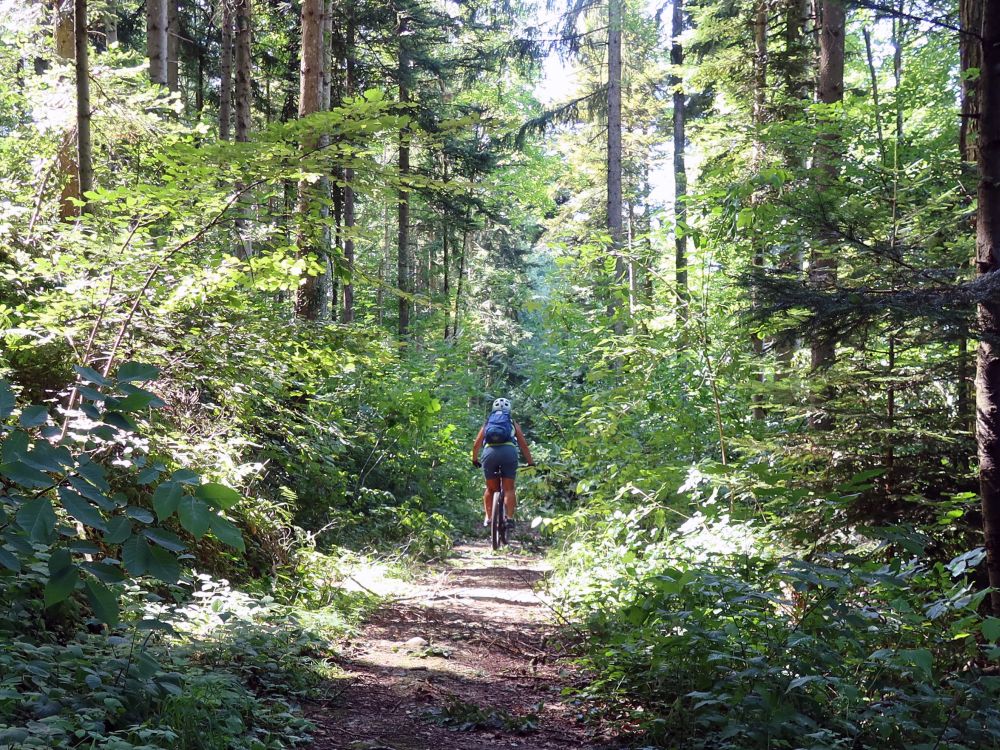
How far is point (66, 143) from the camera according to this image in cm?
757

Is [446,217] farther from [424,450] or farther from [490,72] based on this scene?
[424,450]

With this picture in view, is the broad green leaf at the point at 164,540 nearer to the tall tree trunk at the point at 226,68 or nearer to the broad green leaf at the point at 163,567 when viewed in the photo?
the broad green leaf at the point at 163,567

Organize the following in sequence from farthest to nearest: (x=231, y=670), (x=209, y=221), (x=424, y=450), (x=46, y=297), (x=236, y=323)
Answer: (x=424, y=450) < (x=236, y=323) < (x=209, y=221) < (x=46, y=297) < (x=231, y=670)

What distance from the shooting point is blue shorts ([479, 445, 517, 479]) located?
1014 centimetres

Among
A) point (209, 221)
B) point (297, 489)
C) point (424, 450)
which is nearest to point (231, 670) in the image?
point (209, 221)

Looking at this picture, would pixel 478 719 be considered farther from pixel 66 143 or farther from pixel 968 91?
pixel 66 143

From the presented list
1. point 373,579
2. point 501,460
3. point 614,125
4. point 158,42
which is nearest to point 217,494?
point 373,579

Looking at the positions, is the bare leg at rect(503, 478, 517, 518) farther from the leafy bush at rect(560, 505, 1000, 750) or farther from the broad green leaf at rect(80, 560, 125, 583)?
the broad green leaf at rect(80, 560, 125, 583)

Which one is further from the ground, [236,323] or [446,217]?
[446,217]

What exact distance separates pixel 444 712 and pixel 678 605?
1.62 m

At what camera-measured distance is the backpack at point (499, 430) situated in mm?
10188

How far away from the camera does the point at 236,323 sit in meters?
6.28

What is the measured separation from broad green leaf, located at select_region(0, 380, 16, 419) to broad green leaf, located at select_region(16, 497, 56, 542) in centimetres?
30

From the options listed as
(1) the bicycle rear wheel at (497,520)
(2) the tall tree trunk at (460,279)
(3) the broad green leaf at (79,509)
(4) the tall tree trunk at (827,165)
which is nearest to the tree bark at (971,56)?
(4) the tall tree trunk at (827,165)
